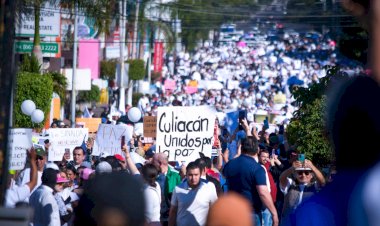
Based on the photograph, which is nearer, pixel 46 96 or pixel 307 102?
pixel 307 102

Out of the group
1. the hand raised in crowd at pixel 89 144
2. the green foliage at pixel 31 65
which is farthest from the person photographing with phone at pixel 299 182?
the green foliage at pixel 31 65

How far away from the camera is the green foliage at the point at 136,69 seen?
55287mm

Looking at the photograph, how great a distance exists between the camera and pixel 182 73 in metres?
82.2

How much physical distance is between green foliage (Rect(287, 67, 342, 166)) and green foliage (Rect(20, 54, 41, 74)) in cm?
1279

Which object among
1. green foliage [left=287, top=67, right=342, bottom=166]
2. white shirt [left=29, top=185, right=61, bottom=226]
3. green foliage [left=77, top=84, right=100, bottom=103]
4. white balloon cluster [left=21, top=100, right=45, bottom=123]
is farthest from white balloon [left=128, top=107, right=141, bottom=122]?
green foliage [left=77, top=84, right=100, bottom=103]

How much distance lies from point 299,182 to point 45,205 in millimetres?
2829

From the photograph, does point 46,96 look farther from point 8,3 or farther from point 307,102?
point 8,3

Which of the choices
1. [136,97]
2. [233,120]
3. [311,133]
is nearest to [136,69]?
[136,97]

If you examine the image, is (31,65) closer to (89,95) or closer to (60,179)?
(89,95)

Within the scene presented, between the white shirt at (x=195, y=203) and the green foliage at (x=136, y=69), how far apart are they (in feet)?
146

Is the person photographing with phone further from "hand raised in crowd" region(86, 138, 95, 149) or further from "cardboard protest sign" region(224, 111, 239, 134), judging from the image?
"cardboard protest sign" region(224, 111, 239, 134)

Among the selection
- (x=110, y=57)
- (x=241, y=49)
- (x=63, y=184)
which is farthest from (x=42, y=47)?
(x=241, y=49)

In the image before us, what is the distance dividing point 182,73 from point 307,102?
6357cm

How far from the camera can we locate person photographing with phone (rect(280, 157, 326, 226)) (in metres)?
10.6
